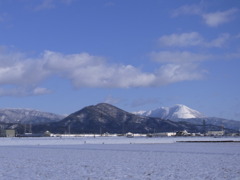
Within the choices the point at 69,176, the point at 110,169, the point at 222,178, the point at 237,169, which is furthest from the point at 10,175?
the point at 237,169

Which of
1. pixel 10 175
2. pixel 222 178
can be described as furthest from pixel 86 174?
pixel 222 178

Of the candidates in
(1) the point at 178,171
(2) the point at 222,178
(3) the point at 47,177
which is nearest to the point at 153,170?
(1) the point at 178,171

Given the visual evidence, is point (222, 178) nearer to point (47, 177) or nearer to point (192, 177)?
point (192, 177)

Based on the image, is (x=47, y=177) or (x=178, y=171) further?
(x=178, y=171)

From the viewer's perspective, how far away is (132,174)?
30500 millimetres

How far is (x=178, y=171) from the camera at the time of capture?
106 feet

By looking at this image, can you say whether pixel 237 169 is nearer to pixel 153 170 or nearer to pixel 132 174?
pixel 153 170

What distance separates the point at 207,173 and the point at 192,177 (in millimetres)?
2774

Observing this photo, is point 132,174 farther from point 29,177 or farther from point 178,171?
point 29,177

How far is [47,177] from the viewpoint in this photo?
2873cm

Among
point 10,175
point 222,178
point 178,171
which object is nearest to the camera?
point 222,178

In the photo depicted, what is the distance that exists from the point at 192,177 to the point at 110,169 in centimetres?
831

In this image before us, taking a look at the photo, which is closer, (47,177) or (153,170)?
(47,177)

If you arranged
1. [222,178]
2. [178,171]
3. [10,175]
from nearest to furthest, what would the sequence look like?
[222,178] → [10,175] → [178,171]
